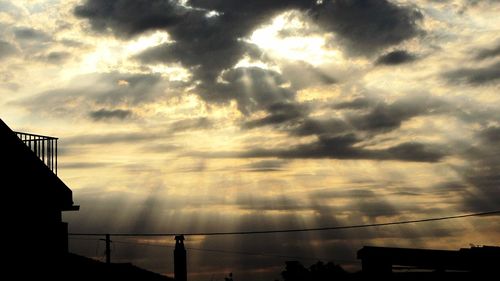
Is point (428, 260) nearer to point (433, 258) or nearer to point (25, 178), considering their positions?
point (433, 258)

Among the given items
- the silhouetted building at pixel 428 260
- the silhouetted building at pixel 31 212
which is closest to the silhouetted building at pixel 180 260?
the silhouetted building at pixel 31 212

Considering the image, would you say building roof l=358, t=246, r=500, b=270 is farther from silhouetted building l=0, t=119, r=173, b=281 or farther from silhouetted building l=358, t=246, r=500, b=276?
silhouetted building l=0, t=119, r=173, b=281

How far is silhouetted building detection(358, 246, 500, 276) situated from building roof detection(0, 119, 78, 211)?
15.7m

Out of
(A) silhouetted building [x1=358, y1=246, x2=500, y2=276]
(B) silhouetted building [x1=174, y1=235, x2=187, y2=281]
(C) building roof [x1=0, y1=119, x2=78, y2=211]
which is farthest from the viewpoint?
(B) silhouetted building [x1=174, y1=235, x2=187, y2=281]

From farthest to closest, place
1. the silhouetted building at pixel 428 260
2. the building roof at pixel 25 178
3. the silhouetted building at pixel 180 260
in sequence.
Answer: the silhouetted building at pixel 180 260
the building roof at pixel 25 178
the silhouetted building at pixel 428 260

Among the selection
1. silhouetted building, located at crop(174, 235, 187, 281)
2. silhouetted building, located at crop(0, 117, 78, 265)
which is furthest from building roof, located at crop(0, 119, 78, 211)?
silhouetted building, located at crop(174, 235, 187, 281)

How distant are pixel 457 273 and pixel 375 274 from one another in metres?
1.61

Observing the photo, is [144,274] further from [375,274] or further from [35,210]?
[375,274]

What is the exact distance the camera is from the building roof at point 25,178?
22.6m

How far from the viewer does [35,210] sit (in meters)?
24.1

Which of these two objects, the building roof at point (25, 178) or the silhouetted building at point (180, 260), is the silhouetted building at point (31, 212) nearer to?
the building roof at point (25, 178)

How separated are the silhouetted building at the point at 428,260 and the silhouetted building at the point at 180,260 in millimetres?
18121

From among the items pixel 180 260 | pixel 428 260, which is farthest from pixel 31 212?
pixel 428 260

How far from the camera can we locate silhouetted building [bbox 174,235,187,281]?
2850 cm
